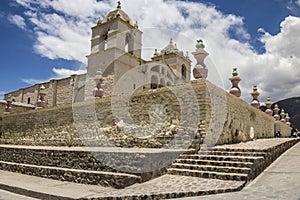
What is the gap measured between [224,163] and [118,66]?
14655 mm

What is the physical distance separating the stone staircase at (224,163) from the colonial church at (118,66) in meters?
11.7

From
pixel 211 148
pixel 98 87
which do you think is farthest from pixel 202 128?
pixel 98 87

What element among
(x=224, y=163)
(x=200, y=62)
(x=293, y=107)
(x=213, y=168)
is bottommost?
(x=213, y=168)

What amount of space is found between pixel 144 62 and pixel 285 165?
16.5 meters

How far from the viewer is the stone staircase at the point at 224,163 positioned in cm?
528

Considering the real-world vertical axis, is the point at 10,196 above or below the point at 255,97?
below

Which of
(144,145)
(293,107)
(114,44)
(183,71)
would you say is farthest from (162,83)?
(293,107)

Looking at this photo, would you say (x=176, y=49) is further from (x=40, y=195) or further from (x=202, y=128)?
(x=40, y=195)

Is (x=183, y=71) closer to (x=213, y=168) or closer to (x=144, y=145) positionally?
(x=144, y=145)

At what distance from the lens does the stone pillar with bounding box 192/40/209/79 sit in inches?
297

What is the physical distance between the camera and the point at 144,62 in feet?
71.7

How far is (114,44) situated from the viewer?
18.7 meters

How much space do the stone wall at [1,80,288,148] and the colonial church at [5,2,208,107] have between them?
599 centimetres

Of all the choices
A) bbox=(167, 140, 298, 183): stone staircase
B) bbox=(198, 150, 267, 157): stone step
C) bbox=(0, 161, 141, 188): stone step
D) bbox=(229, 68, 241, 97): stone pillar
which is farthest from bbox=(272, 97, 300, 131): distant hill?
bbox=(0, 161, 141, 188): stone step
